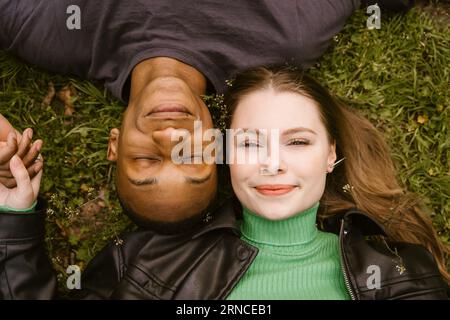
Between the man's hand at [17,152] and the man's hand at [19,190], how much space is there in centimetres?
4

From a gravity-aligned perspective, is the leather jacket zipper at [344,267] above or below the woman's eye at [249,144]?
below

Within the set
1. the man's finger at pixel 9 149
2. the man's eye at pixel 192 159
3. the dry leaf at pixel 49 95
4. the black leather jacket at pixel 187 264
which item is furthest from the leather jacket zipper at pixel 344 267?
the dry leaf at pixel 49 95

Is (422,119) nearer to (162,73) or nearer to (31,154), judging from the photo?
(162,73)

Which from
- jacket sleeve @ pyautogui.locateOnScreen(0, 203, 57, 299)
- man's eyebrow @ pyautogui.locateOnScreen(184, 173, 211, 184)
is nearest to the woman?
man's eyebrow @ pyautogui.locateOnScreen(184, 173, 211, 184)

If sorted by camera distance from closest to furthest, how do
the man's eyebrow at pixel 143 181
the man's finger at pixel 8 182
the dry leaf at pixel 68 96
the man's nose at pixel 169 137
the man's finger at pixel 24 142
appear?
the man's nose at pixel 169 137, the man's eyebrow at pixel 143 181, the man's finger at pixel 24 142, the man's finger at pixel 8 182, the dry leaf at pixel 68 96

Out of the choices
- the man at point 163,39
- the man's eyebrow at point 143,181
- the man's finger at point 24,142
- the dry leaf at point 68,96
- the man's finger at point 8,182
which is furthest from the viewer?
the dry leaf at point 68,96

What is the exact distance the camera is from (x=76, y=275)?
14.6ft

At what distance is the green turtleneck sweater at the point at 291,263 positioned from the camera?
3.96 metres

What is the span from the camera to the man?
4.13m

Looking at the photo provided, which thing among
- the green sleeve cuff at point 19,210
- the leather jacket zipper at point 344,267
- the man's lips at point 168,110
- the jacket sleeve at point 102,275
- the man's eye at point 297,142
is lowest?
the jacket sleeve at point 102,275

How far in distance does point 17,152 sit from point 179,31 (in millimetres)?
1396

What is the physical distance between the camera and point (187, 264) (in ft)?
13.3

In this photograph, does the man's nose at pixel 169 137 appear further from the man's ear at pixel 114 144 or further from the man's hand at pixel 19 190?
the man's hand at pixel 19 190

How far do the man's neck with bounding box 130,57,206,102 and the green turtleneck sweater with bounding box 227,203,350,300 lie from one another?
987mm
